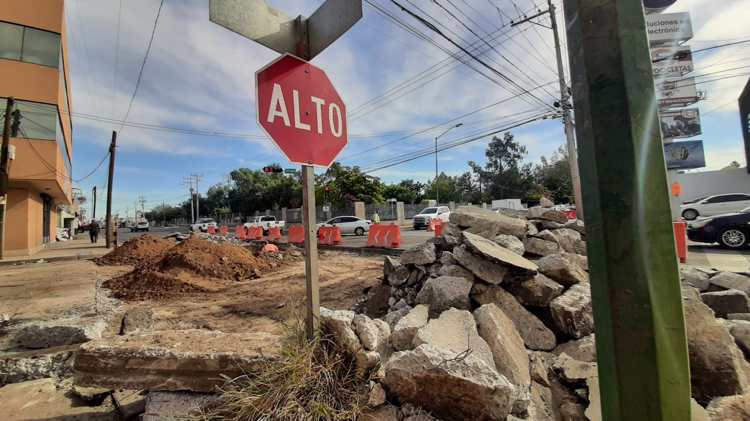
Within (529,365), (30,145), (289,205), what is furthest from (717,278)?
(289,205)

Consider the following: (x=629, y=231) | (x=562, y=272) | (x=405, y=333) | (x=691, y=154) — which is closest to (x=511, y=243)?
(x=562, y=272)

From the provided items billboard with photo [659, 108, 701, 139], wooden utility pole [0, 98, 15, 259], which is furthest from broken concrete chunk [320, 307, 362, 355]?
wooden utility pole [0, 98, 15, 259]

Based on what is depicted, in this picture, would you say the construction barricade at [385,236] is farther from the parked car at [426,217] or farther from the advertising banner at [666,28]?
the parked car at [426,217]

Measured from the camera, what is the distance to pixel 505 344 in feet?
8.00

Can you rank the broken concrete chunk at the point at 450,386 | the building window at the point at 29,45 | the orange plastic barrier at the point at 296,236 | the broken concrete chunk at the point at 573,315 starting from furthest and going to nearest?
1. the orange plastic barrier at the point at 296,236
2. the building window at the point at 29,45
3. the broken concrete chunk at the point at 573,315
4. the broken concrete chunk at the point at 450,386

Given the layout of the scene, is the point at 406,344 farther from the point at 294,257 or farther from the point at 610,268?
the point at 294,257

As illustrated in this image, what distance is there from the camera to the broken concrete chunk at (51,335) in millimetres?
3678

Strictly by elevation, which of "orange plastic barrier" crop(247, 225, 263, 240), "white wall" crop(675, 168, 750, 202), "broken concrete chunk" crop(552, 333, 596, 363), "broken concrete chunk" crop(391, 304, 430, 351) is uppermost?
"white wall" crop(675, 168, 750, 202)

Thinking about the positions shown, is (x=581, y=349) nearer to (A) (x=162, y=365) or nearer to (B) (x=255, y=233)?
(A) (x=162, y=365)

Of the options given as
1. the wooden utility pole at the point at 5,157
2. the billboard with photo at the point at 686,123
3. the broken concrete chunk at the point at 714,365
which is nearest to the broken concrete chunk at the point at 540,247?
the broken concrete chunk at the point at 714,365

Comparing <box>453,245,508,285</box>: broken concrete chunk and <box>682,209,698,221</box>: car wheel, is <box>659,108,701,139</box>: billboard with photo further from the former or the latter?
<box>682,209,698,221</box>: car wheel

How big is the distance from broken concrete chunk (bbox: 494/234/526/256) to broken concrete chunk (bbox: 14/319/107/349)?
5.24 m

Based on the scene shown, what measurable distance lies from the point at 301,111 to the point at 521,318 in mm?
2658

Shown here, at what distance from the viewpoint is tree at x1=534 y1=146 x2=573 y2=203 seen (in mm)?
55188
